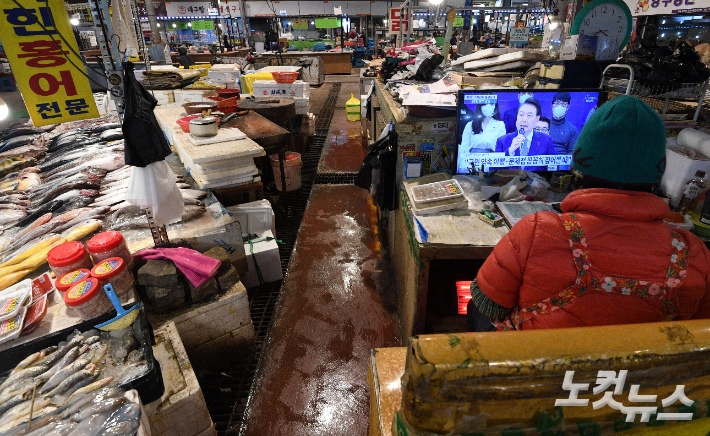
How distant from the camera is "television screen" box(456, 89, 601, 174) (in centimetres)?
260

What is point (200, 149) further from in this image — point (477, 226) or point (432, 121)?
point (477, 226)

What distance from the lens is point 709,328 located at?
1.05m

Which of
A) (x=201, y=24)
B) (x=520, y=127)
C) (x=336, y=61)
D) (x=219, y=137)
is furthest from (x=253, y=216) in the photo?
(x=201, y=24)

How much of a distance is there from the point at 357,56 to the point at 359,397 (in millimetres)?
22275

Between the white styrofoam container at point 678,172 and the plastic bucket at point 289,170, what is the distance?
4510mm

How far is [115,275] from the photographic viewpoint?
2.32 meters

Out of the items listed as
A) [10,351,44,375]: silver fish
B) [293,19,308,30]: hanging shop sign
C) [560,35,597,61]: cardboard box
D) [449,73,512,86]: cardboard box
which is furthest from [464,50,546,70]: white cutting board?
[293,19,308,30]: hanging shop sign

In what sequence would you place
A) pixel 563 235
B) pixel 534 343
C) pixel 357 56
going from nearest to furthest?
pixel 534 343 < pixel 563 235 < pixel 357 56

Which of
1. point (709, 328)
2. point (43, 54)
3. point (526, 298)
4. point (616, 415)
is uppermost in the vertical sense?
point (43, 54)

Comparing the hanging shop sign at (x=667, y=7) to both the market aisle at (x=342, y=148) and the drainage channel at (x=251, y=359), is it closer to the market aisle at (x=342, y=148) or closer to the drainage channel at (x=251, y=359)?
the market aisle at (x=342, y=148)

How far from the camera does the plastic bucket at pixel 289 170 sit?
5.62 metres

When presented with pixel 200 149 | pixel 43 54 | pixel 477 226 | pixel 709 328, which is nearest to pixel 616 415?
pixel 709 328

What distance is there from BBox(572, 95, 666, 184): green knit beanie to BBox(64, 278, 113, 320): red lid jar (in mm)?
2657

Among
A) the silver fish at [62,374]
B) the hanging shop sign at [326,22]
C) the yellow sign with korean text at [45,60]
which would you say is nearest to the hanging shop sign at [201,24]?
the hanging shop sign at [326,22]
